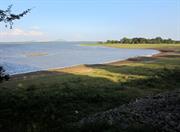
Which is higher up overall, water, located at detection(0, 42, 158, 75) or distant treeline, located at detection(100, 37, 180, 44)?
water, located at detection(0, 42, 158, 75)

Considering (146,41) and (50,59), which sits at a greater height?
(50,59)

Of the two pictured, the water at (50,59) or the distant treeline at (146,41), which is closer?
the water at (50,59)

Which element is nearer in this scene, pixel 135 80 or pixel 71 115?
pixel 71 115

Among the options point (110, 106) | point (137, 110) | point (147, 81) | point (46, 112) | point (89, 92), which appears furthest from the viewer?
point (147, 81)

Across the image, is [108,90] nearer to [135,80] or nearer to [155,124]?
[135,80]

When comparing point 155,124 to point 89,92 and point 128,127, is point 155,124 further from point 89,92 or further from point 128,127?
point 89,92

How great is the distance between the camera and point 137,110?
12945mm

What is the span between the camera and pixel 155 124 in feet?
35.3

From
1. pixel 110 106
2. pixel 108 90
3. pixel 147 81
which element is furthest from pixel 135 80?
pixel 110 106

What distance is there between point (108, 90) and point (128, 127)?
9655 millimetres

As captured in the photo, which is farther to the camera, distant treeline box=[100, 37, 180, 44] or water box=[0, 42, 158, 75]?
distant treeline box=[100, 37, 180, 44]

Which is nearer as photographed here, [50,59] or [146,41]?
[50,59]

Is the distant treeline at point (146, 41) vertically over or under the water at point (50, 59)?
under

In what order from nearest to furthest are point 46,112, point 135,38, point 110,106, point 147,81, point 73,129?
point 73,129 → point 46,112 → point 110,106 → point 147,81 → point 135,38
